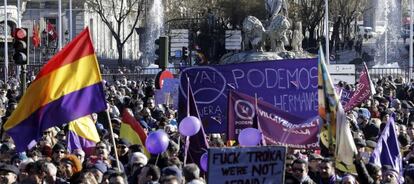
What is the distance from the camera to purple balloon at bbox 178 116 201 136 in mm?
14453

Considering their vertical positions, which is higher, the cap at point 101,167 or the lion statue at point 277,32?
the lion statue at point 277,32

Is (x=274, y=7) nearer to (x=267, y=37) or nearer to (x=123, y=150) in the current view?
(x=267, y=37)

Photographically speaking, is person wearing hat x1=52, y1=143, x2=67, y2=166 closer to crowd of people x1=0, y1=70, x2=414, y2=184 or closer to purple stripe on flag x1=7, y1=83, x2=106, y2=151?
crowd of people x1=0, y1=70, x2=414, y2=184

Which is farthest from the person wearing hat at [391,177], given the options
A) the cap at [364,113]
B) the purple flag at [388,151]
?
the cap at [364,113]

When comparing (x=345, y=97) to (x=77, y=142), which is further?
(x=345, y=97)

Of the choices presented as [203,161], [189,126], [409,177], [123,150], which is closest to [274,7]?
[123,150]

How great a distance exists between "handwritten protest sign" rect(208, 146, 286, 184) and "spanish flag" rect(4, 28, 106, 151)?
2.97 m

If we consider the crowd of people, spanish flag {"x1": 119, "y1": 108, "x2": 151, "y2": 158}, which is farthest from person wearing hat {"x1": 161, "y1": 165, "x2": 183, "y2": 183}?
spanish flag {"x1": 119, "y1": 108, "x2": 151, "y2": 158}

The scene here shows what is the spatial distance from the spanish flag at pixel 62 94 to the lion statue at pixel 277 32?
4206 cm

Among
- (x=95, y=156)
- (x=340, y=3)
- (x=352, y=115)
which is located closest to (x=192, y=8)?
(x=340, y=3)

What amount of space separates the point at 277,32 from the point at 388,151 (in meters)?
41.9

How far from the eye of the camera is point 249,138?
551 inches

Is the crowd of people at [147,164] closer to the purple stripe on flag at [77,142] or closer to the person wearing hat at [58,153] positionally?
the person wearing hat at [58,153]

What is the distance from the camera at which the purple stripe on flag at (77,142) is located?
1661 centimetres
